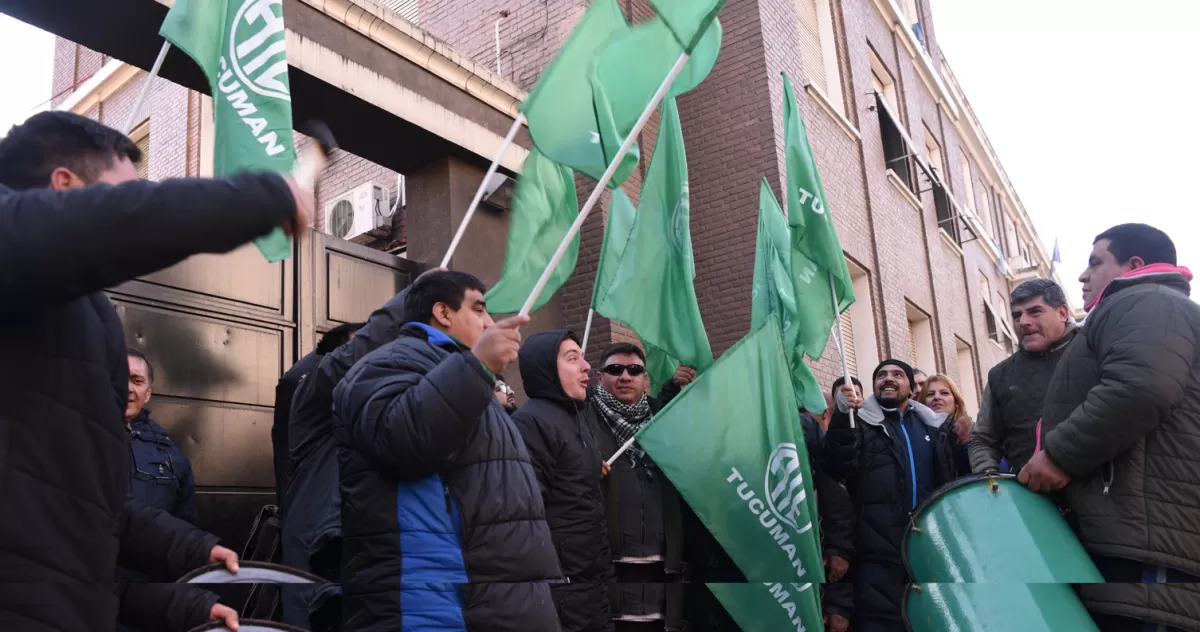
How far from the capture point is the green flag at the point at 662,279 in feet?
17.5

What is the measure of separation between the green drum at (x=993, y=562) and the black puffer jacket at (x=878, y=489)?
1311 mm

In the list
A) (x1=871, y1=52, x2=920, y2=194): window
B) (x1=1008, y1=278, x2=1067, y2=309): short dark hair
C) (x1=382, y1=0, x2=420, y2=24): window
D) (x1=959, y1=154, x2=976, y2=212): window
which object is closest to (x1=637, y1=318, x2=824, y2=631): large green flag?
(x1=1008, y1=278, x2=1067, y2=309): short dark hair

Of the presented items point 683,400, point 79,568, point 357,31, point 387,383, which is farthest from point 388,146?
point 79,568

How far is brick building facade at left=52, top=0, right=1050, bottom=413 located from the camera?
977 centimetres

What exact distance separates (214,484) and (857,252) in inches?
336

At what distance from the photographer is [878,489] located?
16.8 feet

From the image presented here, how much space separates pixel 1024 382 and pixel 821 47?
31.1ft

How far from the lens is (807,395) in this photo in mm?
6250

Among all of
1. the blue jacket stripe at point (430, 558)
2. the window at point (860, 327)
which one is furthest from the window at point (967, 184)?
the blue jacket stripe at point (430, 558)

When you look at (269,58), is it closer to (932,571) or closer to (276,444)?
(276,444)

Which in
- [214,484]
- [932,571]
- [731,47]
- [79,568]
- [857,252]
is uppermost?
[731,47]

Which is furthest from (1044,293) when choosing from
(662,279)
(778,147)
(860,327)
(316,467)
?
(860,327)

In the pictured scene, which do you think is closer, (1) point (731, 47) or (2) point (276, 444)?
(2) point (276, 444)

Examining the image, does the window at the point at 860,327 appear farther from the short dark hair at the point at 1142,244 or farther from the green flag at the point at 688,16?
the green flag at the point at 688,16
